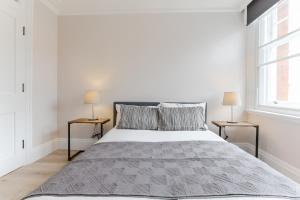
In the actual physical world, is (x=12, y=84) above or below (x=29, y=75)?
below

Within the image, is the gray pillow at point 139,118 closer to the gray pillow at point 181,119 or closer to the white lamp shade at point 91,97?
the gray pillow at point 181,119

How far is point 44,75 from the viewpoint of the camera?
10.7 ft

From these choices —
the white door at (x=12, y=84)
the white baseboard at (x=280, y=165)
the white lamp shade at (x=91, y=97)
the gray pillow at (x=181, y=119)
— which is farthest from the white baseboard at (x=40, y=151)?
the white baseboard at (x=280, y=165)

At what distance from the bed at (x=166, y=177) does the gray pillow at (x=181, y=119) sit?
2.75 ft

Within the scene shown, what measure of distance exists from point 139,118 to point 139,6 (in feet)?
6.24

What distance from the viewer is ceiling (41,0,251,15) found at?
3.26m

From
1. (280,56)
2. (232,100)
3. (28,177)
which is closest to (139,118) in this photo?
(232,100)

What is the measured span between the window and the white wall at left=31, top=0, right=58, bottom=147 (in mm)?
3395

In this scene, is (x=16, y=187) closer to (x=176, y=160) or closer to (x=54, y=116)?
(x=54, y=116)

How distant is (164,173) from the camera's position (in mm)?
1284

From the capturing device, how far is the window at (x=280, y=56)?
2.46 meters

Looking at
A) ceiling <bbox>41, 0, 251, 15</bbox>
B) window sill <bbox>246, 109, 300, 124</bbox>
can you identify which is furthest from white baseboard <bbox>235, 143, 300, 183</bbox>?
ceiling <bbox>41, 0, 251, 15</bbox>

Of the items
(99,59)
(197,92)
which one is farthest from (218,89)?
(99,59)

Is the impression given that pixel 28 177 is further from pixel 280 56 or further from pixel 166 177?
pixel 280 56
